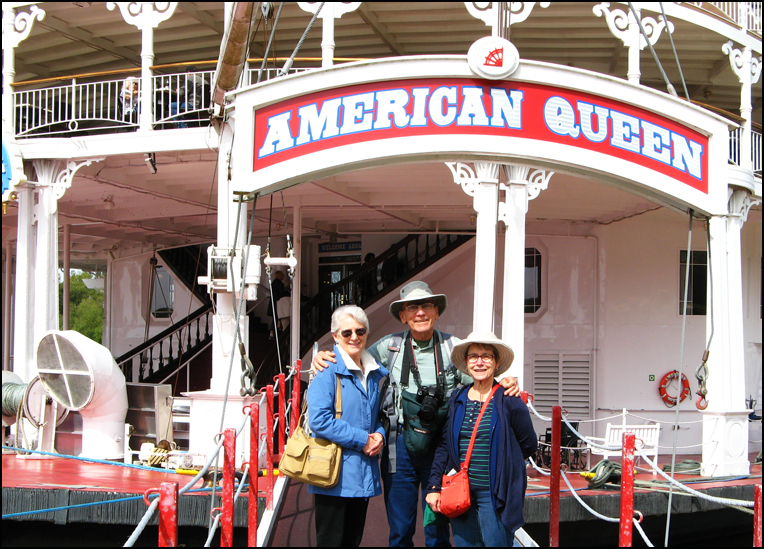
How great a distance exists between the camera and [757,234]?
1354 centimetres

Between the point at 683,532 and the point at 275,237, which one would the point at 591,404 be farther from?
the point at 275,237

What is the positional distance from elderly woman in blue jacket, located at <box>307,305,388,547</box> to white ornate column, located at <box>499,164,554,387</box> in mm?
4411

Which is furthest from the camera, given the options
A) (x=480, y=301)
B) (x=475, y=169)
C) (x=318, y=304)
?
(x=318, y=304)

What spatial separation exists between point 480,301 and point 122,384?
4714mm

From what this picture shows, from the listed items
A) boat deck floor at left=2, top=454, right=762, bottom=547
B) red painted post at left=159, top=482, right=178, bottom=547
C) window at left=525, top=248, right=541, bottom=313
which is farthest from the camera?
window at left=525, top=248, right=541, bottom=313

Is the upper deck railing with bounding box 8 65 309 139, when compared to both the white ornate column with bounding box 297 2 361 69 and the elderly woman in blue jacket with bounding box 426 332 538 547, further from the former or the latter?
the elderly woman in blue jacket with bounding box 426 332 538 547

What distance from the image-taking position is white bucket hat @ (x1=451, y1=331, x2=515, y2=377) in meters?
4.29

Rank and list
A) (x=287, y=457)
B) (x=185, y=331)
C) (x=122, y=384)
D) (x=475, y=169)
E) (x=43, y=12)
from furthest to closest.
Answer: (x=185, y=331)
(x=43, y=12)
(x=122, y=384)
(x=475, y=169)
(x=287, y=457)

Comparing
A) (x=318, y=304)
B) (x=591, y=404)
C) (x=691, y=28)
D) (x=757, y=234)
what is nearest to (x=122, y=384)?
(x=318, y=304)

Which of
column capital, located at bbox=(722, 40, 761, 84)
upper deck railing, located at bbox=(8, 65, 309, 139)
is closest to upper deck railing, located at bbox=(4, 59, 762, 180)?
upper deck railing, located at bbox=(8, 65, 309, 139)

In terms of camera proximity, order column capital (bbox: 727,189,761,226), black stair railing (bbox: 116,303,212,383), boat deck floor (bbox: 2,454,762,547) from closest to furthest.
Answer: boat deck floor (bbox: 2,454,762,547), column capital (bbox: 727,189,761,226), black stair railing (bbox: 116,303,212,383)

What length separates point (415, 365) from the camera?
465 cm

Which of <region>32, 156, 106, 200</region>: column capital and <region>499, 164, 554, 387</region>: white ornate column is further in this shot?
<region>32, 156, 106, 200</region>: column capital

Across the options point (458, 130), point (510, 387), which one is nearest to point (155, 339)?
point (458, 130)
